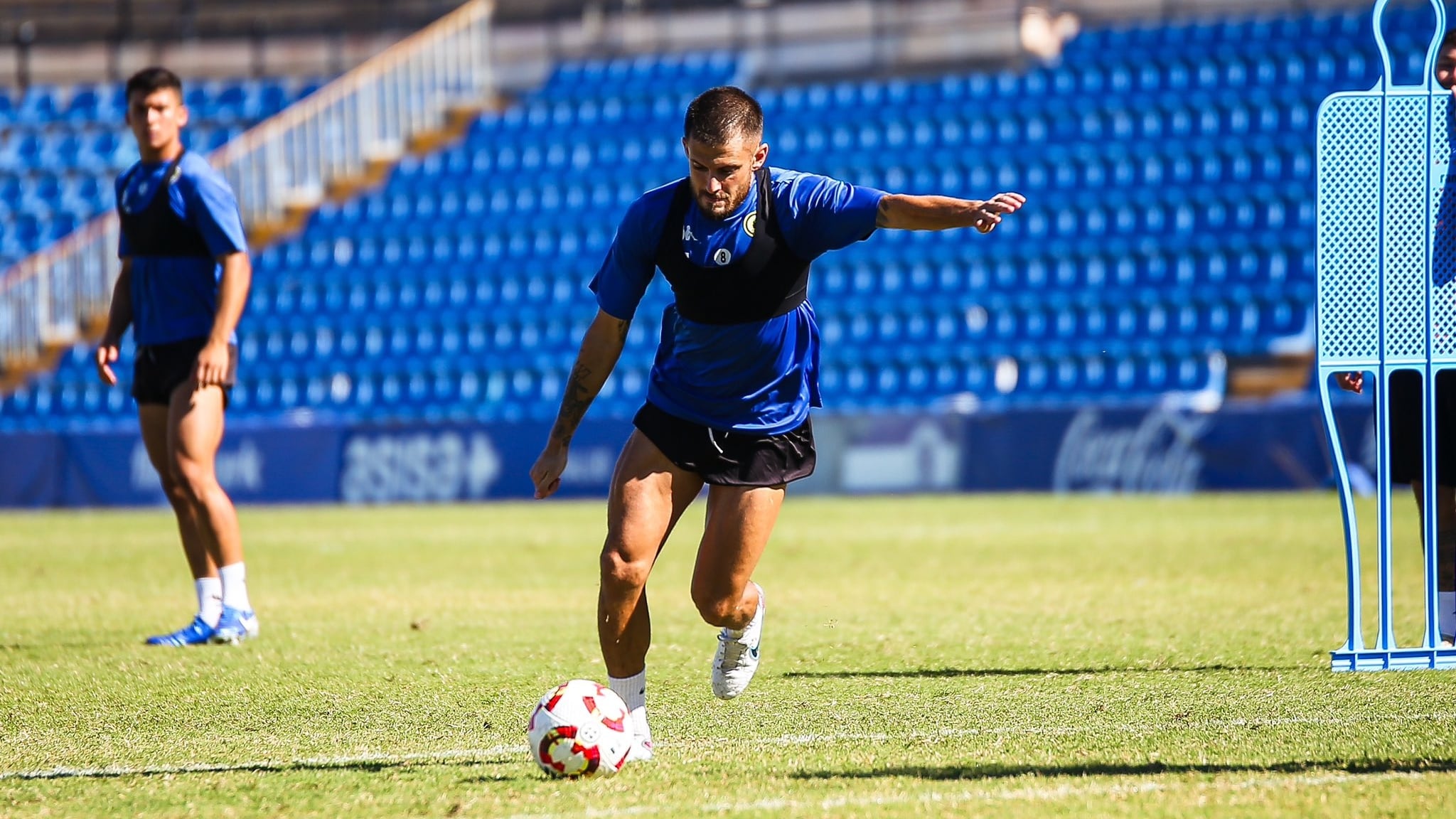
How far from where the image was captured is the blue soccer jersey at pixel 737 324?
5051 millimetres

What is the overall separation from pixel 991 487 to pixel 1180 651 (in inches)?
433

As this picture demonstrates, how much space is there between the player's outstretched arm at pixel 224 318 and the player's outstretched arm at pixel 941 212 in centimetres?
364

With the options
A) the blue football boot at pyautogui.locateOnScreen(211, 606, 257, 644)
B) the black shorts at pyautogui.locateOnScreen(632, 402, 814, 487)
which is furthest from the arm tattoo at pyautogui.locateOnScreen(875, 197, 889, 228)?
the blue football boot at pyautogui.locateOnScreen(211, 606, 257, 644)

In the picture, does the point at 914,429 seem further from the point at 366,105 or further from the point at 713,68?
the point at 366,105

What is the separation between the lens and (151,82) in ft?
25.4

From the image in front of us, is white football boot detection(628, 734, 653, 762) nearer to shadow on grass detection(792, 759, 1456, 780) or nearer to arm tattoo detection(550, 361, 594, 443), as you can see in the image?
shadow on grass detection(792, 759, 1456, 780)

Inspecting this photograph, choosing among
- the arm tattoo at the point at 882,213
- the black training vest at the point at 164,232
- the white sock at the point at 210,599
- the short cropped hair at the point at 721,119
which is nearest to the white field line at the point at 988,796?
the arm tattoo at the point at 882,213

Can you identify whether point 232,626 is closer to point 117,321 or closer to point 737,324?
point 117,321

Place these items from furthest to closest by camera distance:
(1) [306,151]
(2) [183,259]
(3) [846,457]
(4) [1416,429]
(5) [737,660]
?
(1) [306,151], (3) [846,457], (2) [183,259], (4) [1416,429], (5) [737,660]

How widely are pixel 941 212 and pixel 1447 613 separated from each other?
132 inches

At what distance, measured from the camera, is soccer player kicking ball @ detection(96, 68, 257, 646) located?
25.1 feet

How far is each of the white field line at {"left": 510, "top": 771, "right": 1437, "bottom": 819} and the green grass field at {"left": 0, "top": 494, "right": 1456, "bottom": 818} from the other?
1cm

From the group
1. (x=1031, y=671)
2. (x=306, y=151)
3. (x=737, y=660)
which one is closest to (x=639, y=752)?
(x=737, y=660)

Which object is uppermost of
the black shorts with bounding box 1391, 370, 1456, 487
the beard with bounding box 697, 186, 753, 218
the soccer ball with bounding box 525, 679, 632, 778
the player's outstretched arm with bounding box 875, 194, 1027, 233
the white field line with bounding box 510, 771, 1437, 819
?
the beard with bounding box 697, 186, 753, 218
